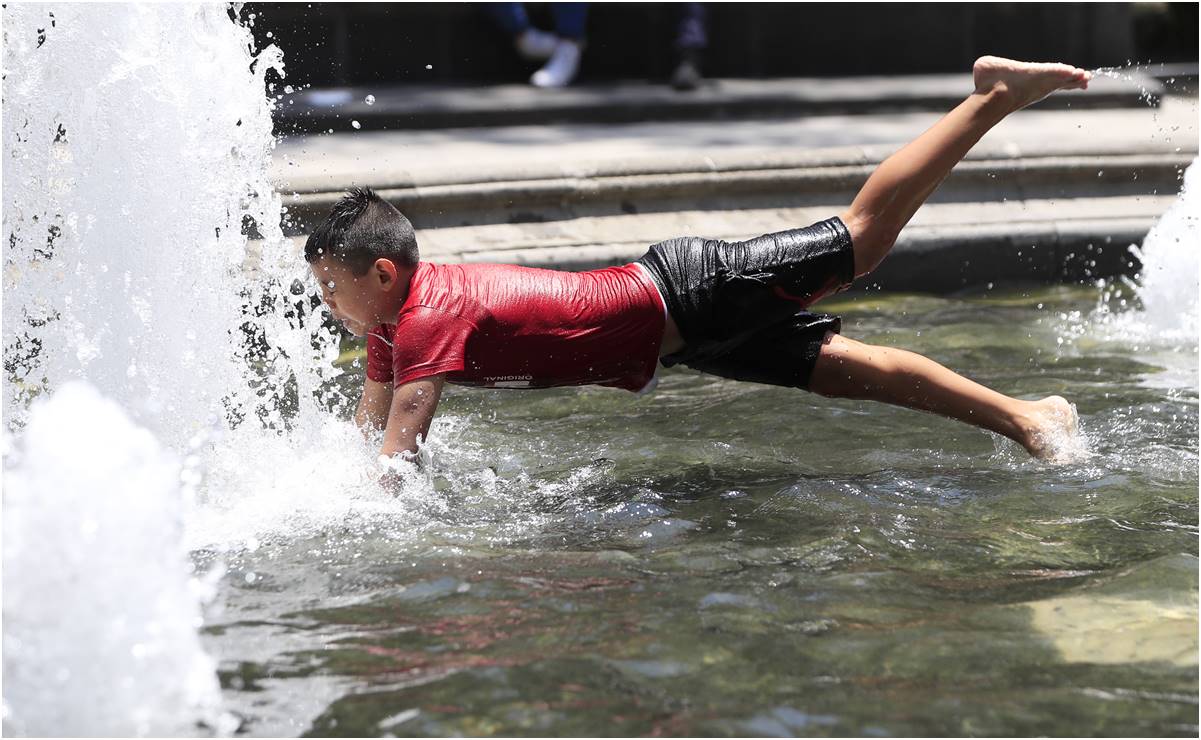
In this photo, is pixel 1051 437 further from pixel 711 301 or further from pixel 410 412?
pixel 410 412

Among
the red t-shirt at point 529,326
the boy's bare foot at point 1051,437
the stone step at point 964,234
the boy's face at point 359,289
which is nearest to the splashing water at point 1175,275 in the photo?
the stone step at point 964,234

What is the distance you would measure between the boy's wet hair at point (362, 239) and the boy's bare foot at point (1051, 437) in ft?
5.43

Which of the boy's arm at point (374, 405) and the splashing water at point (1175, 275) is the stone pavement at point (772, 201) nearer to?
the splashing water at point (1175, 275)

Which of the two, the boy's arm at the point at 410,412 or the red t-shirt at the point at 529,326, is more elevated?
the red t-shirt at the point at 529,326

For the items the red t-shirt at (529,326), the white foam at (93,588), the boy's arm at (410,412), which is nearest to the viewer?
the white foam at (93,588)

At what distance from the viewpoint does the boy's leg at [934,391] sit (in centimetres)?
391

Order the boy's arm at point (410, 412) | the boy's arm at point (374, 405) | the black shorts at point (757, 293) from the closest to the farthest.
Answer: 1. the boy's arm at point (410, 412)
2. the black shorts at point (757, 293)
3. the boy's arm at point (374, 405)

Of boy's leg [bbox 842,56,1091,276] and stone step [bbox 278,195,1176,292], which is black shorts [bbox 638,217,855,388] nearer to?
boy's leg [bbox 842,56,1091,276]

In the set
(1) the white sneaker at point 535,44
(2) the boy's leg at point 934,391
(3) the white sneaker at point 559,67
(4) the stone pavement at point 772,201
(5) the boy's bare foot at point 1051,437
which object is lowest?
(5) the boy's bare foot at point 1051,437

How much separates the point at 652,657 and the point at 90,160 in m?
2.24

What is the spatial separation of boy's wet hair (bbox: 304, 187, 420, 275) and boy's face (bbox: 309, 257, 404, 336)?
0.06ft

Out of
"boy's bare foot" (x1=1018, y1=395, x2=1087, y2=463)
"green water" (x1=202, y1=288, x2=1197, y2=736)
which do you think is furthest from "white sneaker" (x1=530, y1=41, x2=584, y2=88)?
"boy's bare foot" (x1=1018, y1=395, x2=1087, y2=463)

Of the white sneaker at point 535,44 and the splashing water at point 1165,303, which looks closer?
the splashing water at point 1165,303

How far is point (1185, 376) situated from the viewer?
4.95 meters
